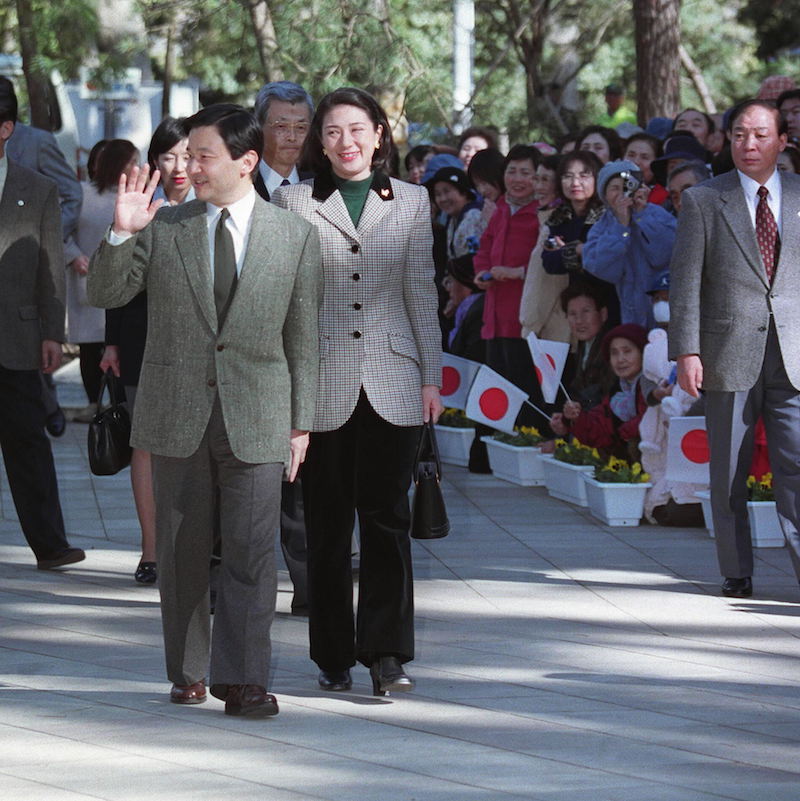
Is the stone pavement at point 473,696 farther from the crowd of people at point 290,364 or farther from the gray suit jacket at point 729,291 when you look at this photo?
the gray suit jacket at point 729,291

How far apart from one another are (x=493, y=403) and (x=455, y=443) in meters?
1.10

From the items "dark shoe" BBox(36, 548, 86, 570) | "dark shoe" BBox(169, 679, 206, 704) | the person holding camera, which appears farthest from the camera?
the person holding camera

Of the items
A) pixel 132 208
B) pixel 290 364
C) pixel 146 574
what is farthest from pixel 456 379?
pixel 132 208

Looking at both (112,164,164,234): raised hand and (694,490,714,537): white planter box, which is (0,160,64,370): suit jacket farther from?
(694,490,714,537): white planter box

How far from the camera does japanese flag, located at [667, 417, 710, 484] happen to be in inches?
360

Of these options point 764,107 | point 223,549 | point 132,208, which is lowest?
point 223,549

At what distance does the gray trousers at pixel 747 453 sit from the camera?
762cm

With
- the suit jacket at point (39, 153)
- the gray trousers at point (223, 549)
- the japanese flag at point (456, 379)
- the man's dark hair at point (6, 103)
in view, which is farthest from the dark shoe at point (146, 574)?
the japanese flag at point (456, 379)

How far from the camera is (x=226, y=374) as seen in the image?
5.58 meters

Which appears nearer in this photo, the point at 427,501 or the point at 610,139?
the point at 427,501

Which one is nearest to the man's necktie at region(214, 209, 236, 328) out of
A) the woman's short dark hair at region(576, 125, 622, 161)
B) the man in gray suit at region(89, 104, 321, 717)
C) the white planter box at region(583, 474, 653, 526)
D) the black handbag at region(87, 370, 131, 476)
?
the man in gray suit at region(89, 104, 321, 717)

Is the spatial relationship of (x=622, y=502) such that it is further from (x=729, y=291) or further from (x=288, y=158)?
(x=288, y=158)

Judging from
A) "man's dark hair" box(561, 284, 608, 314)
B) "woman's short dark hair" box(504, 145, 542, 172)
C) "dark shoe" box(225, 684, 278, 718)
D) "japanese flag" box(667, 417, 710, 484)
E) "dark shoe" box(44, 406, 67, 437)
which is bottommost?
"dark shoe" box(225, 684, 278, 718)

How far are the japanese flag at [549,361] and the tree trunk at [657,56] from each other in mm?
6280
